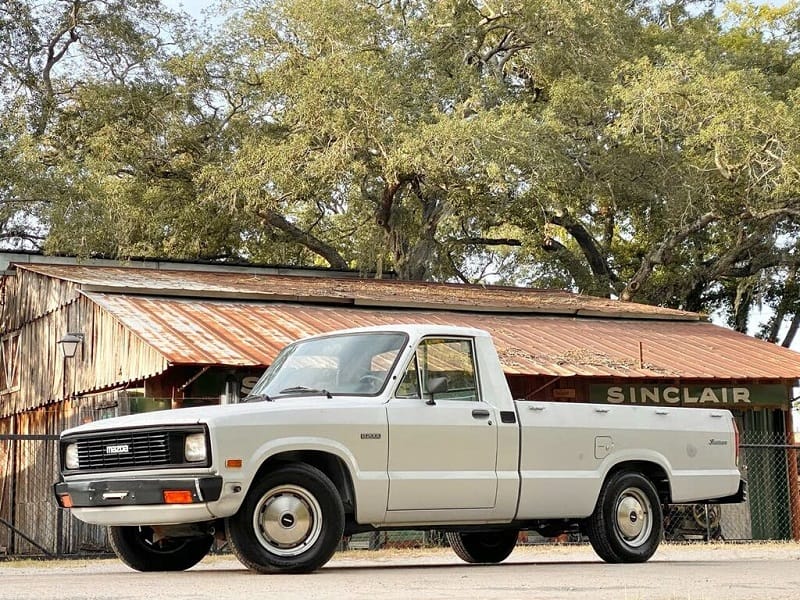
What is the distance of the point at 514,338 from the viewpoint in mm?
24219

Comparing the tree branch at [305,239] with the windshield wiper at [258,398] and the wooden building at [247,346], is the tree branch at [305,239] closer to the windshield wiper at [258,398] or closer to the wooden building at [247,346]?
the wooden building at [247,346]

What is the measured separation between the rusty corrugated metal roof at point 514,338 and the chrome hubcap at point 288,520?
854cm

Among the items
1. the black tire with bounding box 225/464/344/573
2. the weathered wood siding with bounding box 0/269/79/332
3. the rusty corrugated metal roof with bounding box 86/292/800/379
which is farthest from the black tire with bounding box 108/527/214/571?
the weathered wood siding with bounding box 0/269/79/332

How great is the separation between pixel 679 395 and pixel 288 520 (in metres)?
16.2

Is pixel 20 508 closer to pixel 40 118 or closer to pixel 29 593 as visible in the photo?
pixel 40 118

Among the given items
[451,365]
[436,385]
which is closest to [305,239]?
[451,365]

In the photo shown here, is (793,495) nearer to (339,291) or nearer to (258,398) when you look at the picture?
(339,291)

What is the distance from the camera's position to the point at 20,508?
83.0 ft

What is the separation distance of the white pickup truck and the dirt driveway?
1.24 ft

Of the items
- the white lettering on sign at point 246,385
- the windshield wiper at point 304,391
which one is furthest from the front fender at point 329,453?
the white lettering on sign at point 246,385

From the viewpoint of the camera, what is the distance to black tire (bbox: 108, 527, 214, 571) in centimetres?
1114

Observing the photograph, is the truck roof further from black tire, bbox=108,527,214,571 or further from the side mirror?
black tire, bbox=108,527,214,571

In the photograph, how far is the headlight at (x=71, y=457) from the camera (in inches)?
429

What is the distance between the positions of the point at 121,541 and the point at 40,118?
76.6 ft
